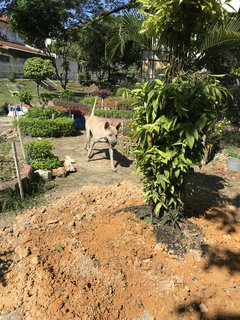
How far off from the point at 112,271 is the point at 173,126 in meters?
1.97

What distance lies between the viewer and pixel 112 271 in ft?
9.13

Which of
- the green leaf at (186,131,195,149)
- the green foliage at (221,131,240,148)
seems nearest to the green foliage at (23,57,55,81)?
the green foliage at (221,131,240,148)

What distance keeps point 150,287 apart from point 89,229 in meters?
1.37

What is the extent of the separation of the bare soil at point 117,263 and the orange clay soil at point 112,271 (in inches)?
0.4

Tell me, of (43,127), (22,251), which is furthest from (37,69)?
(22,251)

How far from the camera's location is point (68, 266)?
2.88 m

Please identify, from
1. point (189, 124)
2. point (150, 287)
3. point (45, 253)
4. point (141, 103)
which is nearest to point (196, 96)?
point (189, 124)

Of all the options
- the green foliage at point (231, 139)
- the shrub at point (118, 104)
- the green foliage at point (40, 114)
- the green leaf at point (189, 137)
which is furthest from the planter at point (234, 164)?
the shrub at point (118, 104)

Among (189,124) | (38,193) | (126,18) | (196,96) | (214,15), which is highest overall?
(126,18)

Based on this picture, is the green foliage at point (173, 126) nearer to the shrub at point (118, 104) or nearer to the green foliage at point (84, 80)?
the shrub at point (118, 104)

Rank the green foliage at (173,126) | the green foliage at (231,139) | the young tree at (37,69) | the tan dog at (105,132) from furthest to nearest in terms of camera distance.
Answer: the young tree at (37,69), the green foliage at (231,139), the tan dog at (105,132), the green foliage at (173,126)

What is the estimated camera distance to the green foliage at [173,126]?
102 inches

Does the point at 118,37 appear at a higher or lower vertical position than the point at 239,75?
higher

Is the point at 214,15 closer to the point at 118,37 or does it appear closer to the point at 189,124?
the point at 189,124
